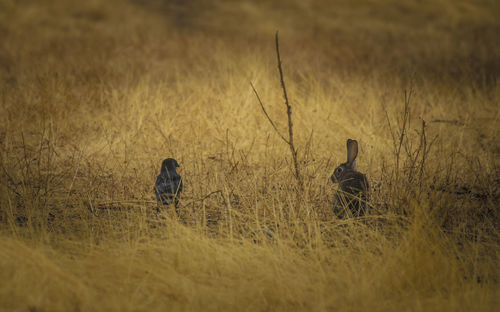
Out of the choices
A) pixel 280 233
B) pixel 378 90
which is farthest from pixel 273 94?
pixel 280 233

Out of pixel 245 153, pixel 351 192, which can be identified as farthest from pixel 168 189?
pixel 245 153

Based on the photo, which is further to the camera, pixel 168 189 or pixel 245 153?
pixel 245 153

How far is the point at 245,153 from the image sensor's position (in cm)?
416

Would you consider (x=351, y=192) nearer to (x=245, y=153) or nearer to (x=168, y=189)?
(x=168, y=189)

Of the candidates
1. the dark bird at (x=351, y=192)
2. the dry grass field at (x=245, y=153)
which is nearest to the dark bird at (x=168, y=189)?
the dry grass field at (x=245, y=153)

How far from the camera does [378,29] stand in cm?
889

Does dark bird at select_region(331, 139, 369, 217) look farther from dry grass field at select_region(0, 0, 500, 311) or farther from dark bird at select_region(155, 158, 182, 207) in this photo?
dark bird at select_region(155, 158, 182, 207)

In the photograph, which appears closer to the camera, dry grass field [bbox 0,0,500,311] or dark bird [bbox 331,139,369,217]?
dry grass field [bbox 0,0,500,311]

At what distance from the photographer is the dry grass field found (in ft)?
6.55

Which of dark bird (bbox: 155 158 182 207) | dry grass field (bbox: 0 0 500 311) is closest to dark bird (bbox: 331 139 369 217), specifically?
dry grass field (bbox: 0 0 500 311)

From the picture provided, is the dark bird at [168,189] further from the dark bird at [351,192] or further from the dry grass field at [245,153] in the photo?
the dark bird at [351,192]

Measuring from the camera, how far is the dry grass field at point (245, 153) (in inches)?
78.6

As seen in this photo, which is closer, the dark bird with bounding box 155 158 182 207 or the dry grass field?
the dry grass field

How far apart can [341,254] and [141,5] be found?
8.97m
